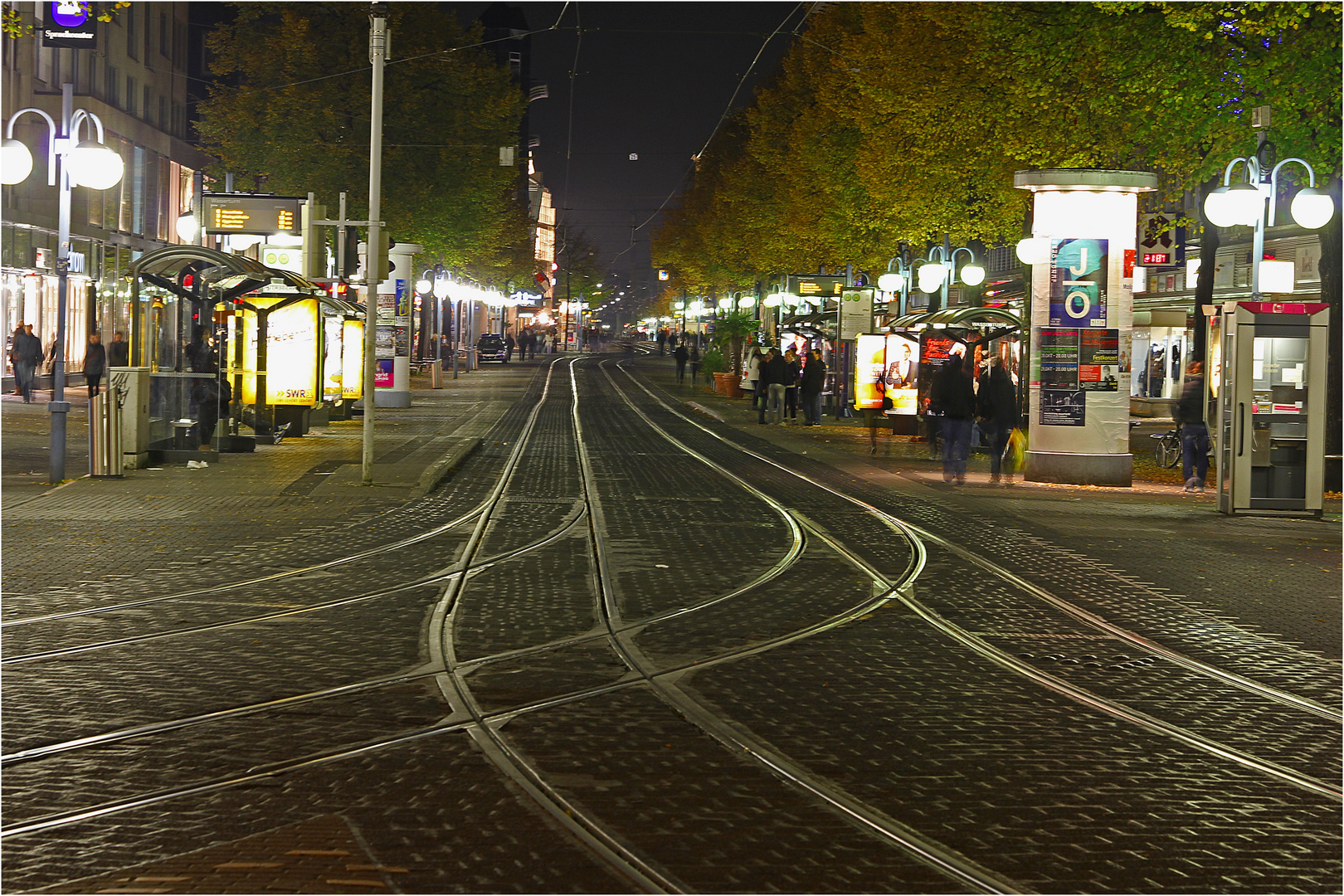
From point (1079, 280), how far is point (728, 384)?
3101 cm

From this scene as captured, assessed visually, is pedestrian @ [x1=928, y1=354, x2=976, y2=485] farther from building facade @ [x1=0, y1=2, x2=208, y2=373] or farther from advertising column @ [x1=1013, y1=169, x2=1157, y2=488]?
building facade @ [x1=0, y1=2, x2=208, y2=373]

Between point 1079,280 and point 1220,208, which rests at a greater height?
point 1220,208

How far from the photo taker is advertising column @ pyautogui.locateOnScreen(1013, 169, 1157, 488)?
2219 centimetres

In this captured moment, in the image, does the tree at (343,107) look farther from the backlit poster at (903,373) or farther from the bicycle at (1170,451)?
the bicycle at (1170,451)

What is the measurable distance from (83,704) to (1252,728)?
18.7ft

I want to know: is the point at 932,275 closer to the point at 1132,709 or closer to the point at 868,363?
the point at 868,363

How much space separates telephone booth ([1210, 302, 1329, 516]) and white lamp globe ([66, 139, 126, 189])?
14329mm

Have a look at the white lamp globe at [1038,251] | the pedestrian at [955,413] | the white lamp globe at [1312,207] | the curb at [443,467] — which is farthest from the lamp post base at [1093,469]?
the curb at [443,467]

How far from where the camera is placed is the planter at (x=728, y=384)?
5256 centimetres

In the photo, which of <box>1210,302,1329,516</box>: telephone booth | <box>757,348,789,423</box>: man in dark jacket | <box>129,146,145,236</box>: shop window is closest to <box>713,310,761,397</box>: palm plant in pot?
<box>757,348,789,423</box>: man in dark jacket

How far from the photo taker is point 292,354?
2689 centimetres

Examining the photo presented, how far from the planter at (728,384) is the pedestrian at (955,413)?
98.1 ft

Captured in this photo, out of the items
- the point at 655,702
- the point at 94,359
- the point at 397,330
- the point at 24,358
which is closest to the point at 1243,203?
the point at 655,702


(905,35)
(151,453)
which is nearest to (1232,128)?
(905,35)
